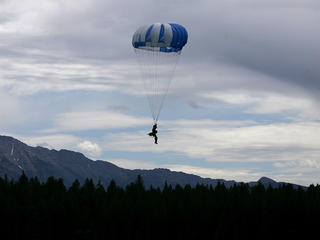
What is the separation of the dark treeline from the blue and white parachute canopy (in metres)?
27.8

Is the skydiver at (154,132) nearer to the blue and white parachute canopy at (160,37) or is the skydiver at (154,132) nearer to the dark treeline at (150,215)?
the blue and white parachute canopy at (160,37)

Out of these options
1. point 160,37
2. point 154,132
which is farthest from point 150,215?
point 160,37

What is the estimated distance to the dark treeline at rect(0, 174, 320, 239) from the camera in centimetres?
2767

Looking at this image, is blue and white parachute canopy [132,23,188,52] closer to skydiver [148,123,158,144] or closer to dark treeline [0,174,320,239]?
skydiver [148,123,158,144]

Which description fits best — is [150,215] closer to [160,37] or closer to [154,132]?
[154,132]

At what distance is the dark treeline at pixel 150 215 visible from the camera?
2767 centimetres

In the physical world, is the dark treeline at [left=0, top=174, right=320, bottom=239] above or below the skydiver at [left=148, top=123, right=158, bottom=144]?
below

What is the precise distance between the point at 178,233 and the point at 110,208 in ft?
12.5

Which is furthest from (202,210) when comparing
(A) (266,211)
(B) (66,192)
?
(B) (66,192)

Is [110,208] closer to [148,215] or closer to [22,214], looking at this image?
[148,215]

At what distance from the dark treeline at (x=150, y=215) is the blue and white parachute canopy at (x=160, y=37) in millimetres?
27834

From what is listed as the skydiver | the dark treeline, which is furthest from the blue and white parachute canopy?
the dark treeline

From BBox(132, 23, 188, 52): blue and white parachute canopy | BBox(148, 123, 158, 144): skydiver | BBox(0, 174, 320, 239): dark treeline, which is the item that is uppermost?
BBox(132, 23, 188, 52): blue and white parachute canopy

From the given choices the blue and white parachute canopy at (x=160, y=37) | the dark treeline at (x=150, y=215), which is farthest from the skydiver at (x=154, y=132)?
the dark treeline at (x=150, y=215)
